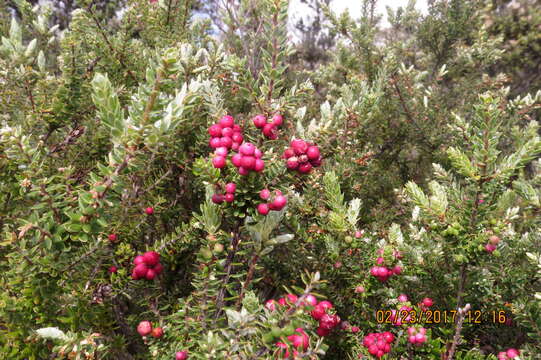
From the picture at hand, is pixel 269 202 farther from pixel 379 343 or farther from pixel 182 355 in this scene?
pixel 379 343

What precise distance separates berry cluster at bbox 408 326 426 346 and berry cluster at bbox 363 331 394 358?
0.10 m

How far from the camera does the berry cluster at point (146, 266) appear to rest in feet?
5.80

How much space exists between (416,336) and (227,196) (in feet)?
3.94

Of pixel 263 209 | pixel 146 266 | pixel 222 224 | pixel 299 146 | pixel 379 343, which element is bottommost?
pixel 379 343

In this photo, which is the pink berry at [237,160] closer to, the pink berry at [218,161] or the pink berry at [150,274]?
the pink berry at [218,161]

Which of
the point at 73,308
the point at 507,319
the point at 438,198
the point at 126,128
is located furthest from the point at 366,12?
the point at 73,308

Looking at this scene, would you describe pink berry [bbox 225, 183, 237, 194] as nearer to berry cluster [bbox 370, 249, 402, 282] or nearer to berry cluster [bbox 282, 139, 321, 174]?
berry cluster [bbox 282, 139, 321, 174]

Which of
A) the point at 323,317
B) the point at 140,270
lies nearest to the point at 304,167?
the point at 323,317

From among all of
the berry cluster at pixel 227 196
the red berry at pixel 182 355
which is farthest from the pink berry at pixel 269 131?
the red berry at pixel 182 355

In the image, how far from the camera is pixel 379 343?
1722mm

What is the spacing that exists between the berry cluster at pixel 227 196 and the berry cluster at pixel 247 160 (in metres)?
0.09

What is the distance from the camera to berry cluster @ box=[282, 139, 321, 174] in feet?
4.93

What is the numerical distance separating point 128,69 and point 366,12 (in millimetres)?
3313

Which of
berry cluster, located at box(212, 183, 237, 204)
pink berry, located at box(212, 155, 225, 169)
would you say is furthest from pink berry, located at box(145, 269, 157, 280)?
pink berry, located at box(212, 155, 225, 169)
